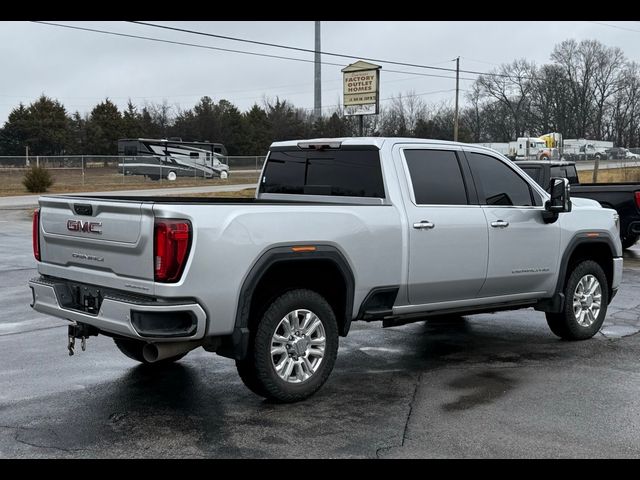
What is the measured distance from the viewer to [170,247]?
480 cm

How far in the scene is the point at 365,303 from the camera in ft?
19.7

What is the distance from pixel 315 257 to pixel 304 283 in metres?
0.35

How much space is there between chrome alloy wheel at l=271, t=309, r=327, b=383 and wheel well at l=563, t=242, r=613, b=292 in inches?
130

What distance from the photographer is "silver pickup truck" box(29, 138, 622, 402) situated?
4.93 meters

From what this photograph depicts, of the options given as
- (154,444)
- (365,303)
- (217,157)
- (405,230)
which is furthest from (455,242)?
(217,157)

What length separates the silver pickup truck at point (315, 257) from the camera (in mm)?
4934

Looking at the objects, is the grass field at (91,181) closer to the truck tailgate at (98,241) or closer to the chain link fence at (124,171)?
the chain link fence at (124,171)

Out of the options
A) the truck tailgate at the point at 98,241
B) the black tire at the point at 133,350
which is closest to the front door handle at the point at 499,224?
the black tire at the point at 133,350

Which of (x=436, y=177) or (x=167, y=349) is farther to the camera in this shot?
(x=436, y=177)

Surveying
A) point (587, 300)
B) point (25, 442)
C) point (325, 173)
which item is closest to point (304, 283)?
point (325, 173)

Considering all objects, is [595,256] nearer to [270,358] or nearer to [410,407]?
[410,407]

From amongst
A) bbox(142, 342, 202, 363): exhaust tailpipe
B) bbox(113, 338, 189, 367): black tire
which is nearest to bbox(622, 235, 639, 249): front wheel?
bbox(113, 338, 189, 367): black tire

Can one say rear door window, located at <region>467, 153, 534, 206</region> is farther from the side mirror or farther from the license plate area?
the license plate area

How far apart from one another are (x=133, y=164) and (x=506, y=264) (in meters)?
42.7
